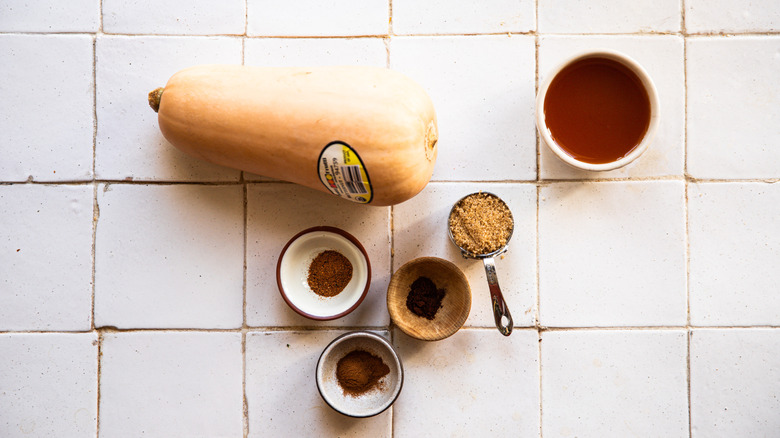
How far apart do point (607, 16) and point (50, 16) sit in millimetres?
1157

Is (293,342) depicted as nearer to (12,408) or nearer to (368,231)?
(368,231)

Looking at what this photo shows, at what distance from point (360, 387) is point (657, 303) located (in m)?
0.64

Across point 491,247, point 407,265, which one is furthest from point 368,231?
point 491,247

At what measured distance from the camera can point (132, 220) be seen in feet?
3.52

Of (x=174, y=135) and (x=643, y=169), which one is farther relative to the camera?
(x=643, y=169)

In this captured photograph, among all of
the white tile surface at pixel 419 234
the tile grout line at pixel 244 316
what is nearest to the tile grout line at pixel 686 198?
the white tile surface at pixel 419 234

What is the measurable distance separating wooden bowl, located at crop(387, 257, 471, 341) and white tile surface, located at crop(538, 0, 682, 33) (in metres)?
0.54

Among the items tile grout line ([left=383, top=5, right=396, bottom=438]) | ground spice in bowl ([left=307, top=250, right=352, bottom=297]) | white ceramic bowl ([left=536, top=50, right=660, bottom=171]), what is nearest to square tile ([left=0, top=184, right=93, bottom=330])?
ground spice in bowl ([left=307, top=250, right=352, bottom=297])

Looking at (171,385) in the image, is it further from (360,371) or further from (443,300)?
(443,300)

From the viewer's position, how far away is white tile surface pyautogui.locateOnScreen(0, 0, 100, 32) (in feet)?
3.50

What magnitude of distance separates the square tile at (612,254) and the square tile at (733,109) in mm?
104

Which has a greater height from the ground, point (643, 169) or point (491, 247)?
point (643, 169)

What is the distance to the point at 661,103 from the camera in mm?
1069

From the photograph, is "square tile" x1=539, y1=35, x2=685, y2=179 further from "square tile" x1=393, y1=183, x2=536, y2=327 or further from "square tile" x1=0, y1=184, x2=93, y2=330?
"square tile" x1=0, y1=184, x2=93, y2=330
